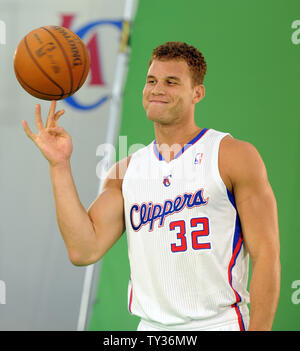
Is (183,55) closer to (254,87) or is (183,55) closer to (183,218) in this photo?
(183,218)

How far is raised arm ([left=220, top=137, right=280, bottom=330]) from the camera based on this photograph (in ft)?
5.05

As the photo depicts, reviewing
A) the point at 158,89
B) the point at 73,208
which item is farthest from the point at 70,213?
the point at 158,89

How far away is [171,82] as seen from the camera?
1.78m

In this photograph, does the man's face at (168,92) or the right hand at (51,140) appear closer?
the right hand at (51,140)

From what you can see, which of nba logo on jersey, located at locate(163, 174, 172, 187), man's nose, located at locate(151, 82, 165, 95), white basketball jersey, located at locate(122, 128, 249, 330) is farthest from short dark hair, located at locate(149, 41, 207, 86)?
nba logo on jersey, located at locate(163, 174, 172, 187)

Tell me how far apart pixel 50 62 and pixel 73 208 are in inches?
19.5

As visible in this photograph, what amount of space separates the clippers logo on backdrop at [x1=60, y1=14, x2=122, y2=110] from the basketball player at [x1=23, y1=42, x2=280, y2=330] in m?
1.23

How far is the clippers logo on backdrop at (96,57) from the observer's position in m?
2.96

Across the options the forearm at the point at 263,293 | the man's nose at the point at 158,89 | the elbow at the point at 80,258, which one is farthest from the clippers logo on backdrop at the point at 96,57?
the forearm at the point at 263,293

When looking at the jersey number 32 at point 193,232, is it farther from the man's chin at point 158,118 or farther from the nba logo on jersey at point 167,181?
the man's chin at point 158,118

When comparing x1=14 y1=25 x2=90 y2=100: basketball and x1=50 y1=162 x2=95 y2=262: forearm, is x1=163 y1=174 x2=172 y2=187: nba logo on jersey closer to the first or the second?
x1=50 y1=162 x2=95 y2=262: forearm

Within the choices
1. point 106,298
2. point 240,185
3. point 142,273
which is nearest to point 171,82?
point 240,185

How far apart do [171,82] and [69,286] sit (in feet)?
5.57

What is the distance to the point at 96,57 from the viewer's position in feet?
9.82
